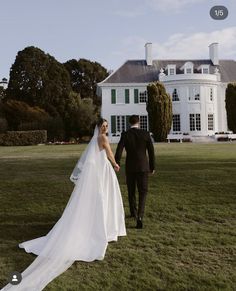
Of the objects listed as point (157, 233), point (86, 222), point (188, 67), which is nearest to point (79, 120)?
point (188, 67)

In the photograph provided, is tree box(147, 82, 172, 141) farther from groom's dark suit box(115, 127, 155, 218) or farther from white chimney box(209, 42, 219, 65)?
groom's dark suit box(115, 127, 155, 218)

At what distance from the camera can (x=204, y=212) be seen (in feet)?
27.1

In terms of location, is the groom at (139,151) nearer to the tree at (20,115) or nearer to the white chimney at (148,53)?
the tree at (20,115)

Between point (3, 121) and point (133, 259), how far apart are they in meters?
37.5

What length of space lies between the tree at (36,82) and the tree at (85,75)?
8579 mm

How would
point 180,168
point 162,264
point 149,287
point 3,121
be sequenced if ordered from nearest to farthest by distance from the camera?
point 149,287, point 162,264, point 180,168, point 3,121

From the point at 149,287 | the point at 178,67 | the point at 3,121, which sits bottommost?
the point at 149,287

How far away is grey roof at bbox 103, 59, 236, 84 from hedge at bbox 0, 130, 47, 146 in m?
9.41

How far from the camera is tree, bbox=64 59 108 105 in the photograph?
196 feet

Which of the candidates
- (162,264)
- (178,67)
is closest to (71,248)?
(162,264)

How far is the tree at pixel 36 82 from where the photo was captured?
49.9 metres

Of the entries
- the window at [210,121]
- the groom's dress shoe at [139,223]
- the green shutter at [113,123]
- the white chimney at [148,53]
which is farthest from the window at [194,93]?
the groom's dress shoe at [139,223]

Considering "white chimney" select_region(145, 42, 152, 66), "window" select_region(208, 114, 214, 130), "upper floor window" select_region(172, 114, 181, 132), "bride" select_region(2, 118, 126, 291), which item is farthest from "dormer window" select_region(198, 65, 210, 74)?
"bride" select_region(2, 118, 126, 291)

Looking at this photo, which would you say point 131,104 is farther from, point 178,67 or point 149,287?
point 149,287
